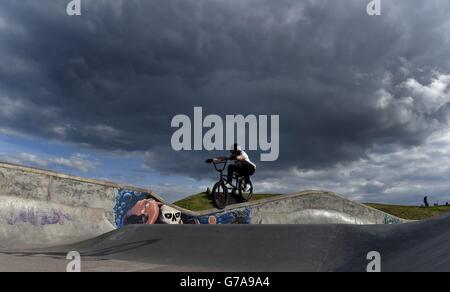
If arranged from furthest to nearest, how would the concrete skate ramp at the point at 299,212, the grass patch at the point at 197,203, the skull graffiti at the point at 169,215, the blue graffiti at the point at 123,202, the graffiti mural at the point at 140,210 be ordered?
the grass patch at the point at 197,203
the concrete skate ramp at the point at 299,212
the skull graffiti at the point at 169,215
the graffiti mural at the point at 140,210
the blue graffiti at the point at 123,202

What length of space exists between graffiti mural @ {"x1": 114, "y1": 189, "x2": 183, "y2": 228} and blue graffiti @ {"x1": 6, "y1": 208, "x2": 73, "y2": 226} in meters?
2.39

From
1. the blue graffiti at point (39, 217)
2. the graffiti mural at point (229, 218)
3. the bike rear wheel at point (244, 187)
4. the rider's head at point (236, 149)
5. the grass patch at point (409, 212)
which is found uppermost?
the rider's head at point (236, 149)

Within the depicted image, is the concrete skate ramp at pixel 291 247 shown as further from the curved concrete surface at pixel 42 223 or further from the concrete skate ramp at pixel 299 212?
the concrete skate ramp at pixel 299 212

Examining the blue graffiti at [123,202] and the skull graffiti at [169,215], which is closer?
the blue graffiti at [123,202]

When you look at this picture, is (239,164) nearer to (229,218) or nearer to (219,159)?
(219,159)

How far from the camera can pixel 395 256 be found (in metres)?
5.59

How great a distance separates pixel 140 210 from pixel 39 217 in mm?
4493

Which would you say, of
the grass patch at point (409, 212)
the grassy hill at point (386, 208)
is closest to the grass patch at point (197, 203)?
the grassy hill at point (386, 208)

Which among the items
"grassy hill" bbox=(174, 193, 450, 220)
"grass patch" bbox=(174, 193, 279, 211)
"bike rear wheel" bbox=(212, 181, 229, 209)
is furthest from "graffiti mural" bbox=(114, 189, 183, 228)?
"grass patch" bbox=(174, 193, 279, 211)

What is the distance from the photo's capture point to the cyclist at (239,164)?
11.2 metres

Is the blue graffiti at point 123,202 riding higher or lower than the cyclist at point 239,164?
lower

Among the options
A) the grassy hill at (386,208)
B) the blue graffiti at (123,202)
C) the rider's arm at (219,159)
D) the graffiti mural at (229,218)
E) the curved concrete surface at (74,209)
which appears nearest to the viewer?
the rider's arm at (219,159)
